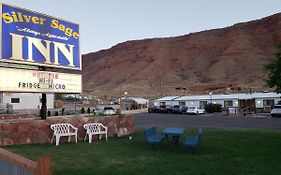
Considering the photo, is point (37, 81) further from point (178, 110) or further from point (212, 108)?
point (212, 108)

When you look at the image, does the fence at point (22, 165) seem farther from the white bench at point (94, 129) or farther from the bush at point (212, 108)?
Answer: the bush at point (212, 108)

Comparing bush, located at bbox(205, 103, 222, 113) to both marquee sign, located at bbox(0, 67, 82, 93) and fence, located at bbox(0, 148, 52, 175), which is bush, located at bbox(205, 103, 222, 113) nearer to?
marquee sign, located at bbox(0, 67, 82, 93)

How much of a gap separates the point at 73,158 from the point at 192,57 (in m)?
123

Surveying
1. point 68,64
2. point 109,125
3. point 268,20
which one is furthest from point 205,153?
point 268,20

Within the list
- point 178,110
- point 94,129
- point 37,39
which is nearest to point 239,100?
point 178,110

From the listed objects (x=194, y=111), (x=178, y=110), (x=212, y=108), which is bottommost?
(x=194, y=111)

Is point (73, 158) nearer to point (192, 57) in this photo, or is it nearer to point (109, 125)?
point (109, 125)

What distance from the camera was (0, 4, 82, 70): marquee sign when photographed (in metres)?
12.7

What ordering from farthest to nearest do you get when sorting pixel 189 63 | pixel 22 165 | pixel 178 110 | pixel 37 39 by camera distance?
pixel 189 63, pixel 178 110, pixel 37 39, pixel 22 165

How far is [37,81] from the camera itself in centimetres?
1370

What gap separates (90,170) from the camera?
8.20 metres

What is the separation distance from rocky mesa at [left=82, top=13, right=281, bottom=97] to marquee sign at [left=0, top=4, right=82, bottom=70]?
7261 centimetres

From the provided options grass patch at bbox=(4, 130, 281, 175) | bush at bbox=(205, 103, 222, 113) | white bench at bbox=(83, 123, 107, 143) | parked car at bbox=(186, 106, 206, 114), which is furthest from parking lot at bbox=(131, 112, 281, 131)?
bush at bbox=(205, 103, 222, 113)

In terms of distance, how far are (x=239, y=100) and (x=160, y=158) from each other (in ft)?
152
